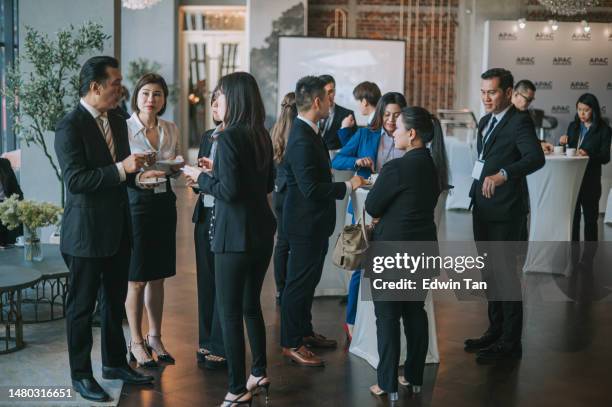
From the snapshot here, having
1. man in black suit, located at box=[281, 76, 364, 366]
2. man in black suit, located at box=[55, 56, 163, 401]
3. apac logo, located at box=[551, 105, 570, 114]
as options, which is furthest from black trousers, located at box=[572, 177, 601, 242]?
apac logo, located at box=[551, 105, 570, 114]

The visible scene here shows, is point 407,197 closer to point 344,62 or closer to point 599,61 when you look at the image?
point 344,62

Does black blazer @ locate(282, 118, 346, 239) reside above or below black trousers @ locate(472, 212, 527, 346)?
above

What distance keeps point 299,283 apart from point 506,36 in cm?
1213

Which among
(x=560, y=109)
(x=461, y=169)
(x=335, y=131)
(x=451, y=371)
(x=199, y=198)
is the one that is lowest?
(x=451, y=371)

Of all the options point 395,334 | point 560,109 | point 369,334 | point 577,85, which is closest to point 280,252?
point 369,334

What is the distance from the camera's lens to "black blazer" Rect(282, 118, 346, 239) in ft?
13.7

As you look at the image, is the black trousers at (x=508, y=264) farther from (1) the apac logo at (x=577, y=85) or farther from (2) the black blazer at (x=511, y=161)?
(1) the apac logo at (x=577, y=85)

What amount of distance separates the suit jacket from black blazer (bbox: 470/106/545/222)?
732mm

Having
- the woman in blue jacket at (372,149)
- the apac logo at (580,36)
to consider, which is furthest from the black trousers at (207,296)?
the apac logo at (580,36)

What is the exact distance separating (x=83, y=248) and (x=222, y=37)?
1412 cm

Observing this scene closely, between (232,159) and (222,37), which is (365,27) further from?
(232,159)

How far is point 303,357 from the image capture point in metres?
4.55

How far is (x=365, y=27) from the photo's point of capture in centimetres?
1616

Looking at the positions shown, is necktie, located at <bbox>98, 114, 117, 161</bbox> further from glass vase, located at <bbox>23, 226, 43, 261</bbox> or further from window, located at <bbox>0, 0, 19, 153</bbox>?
window, located at <bbox>0, 0, 19, 153</bbox>
